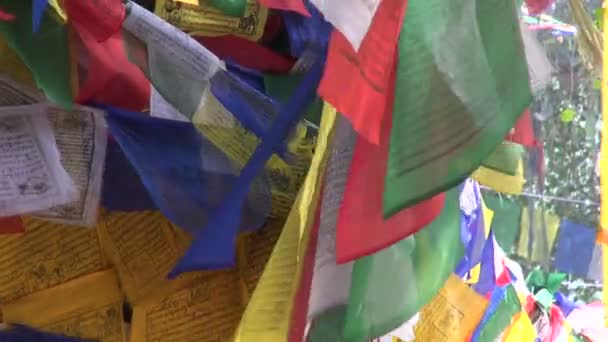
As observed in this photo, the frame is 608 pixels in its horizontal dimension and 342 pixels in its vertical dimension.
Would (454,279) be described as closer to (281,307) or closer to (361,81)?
(281,307)

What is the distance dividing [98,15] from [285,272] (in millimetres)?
265

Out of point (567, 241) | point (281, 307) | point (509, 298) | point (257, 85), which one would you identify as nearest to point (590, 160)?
point (567, 241)

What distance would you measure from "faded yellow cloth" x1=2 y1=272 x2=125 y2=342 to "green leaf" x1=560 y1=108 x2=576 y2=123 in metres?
0.95

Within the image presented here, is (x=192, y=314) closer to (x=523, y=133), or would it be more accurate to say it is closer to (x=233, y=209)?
(x=233, y=209)

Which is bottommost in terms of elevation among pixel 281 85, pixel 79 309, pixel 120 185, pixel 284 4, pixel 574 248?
pixel 574 248

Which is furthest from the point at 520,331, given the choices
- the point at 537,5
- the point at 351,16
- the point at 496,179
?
the point at 351,16

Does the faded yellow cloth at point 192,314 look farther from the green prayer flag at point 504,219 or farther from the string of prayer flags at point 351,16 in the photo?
the green prayer flag at point 504,219

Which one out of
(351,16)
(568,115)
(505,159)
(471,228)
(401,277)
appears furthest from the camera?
(568,115)

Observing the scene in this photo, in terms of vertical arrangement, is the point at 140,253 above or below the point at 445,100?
below

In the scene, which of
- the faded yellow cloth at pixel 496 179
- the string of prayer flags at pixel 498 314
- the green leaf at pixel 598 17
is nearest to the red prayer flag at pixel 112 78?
the faded yellow cloth at pixel 496 179

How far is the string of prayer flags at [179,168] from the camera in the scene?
84 centimetres

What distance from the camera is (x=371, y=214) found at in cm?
65

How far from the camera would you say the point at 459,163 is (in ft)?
2.03

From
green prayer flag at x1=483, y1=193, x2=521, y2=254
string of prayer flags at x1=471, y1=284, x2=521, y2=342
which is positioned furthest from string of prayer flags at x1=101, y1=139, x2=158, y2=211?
green prayer flag at x1=483, y1=193, x2=521, y2=254
